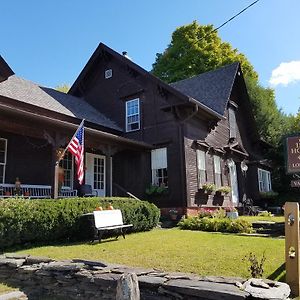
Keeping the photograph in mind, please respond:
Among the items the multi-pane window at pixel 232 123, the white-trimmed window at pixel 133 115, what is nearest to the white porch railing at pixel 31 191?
the white-trimmed window at pixel 133 115

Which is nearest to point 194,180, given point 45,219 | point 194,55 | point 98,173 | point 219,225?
point 219,225

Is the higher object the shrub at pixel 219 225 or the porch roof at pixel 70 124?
the porch roof at pixel 70 124

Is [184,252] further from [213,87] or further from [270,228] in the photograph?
[213,87]

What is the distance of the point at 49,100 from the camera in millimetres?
16438

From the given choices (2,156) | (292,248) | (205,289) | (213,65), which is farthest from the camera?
(213,65)

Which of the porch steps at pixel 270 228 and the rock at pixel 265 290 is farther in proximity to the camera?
the porch steps at pixel 270 228

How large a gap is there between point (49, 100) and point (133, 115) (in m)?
4.48

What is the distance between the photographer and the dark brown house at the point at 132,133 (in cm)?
1388

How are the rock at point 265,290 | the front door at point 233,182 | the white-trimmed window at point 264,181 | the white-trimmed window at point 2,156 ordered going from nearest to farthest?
the rock at point 265,290
the white-trimmed window at point 2,156
the front door at point 233,182
the white-trimmed window at point 264,181

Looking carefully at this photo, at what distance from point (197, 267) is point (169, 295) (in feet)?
5.51

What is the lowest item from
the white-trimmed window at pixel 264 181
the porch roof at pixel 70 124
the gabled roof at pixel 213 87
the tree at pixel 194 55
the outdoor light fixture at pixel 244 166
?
the white-trimmed window at pixel 264 181

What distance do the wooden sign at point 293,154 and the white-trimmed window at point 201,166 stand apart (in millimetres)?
9252

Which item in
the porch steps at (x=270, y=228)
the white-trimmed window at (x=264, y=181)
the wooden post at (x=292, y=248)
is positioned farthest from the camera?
the white-trimmed window at (x=264, y=181)

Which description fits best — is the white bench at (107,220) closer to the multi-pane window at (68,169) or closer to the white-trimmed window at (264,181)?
the multi-pane window at (68,169)
